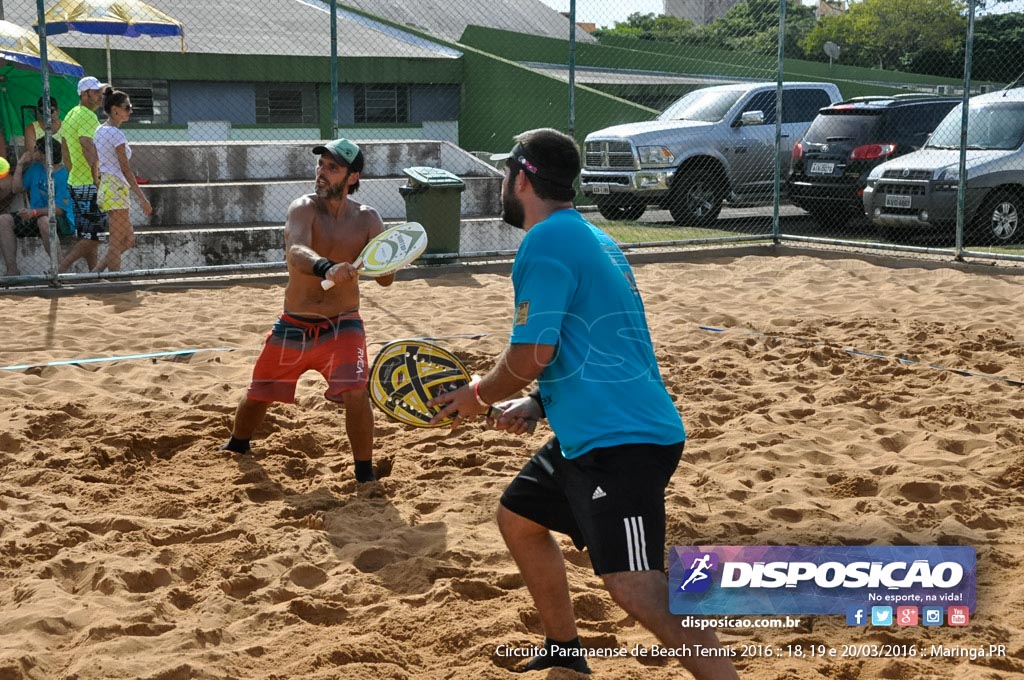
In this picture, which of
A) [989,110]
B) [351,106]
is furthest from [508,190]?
[351,106]

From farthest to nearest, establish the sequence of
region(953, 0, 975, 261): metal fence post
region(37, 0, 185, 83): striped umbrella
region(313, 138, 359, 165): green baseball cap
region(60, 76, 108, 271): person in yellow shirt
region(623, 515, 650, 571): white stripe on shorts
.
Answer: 1. region(37, 0, 185, 83): striped umbrella
2. region(953, 0, 975, 261): metal fence post
3. region(60, 76, 108, 271): person in yellow shirt
4. region(313, 138, 359, 165): green baseball cap
5. region(623, 515, 650, 571): white stripe on shorts

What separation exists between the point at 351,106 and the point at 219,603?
62.6 ft

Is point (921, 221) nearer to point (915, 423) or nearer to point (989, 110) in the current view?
point (989, 110)

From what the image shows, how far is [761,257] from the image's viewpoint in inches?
504

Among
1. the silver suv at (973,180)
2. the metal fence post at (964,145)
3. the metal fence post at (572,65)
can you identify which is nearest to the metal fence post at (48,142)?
the metal fence post at (572,65)

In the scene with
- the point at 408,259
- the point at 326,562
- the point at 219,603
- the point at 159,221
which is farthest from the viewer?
the point at 159,221

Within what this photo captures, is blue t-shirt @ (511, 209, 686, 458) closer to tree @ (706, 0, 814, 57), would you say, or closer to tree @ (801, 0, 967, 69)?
tree @ (706, 0, 814, 57)

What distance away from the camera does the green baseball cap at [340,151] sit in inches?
217

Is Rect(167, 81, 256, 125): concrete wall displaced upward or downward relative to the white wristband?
upward

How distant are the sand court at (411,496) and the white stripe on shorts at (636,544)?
75 cm

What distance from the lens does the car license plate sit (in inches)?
528

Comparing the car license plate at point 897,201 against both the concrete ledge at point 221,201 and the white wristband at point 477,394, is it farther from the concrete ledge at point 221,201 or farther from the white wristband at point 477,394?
the white wristband at point 477,394

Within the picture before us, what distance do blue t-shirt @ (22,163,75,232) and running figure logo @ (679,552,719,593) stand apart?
8772 millimetres

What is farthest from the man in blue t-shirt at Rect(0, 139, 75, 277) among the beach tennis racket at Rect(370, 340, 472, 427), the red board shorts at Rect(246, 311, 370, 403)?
the beach tennis racket at Rect(370, 340, 472, 427)
